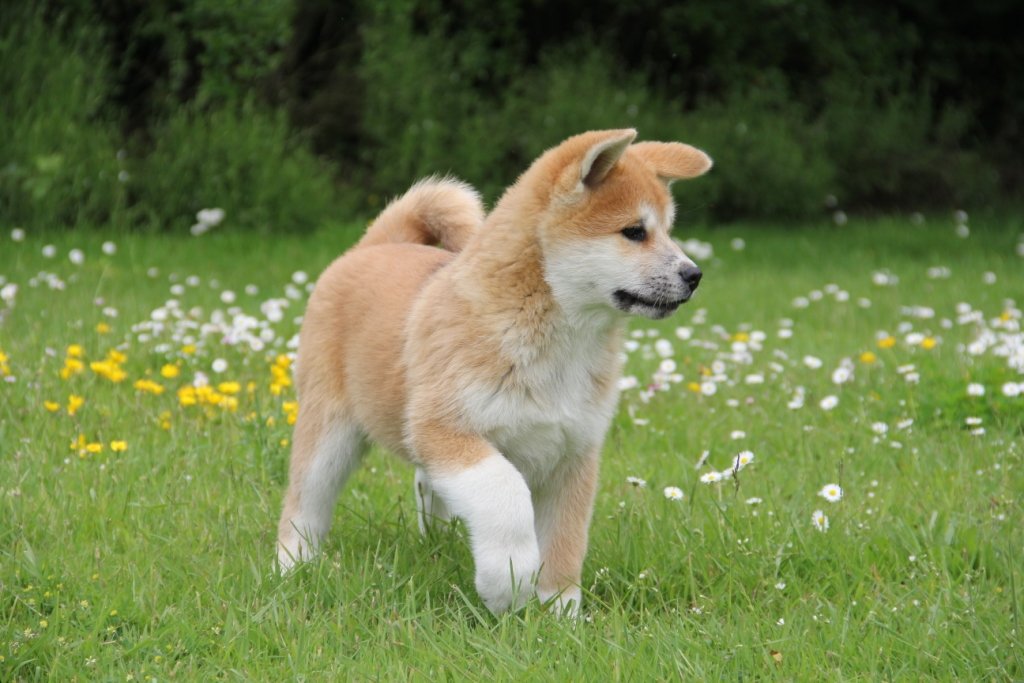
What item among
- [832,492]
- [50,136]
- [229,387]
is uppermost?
[832,492]

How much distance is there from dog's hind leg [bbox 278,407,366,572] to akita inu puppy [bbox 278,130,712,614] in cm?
7

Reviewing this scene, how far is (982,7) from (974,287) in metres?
6.63

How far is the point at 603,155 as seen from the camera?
3408 mm

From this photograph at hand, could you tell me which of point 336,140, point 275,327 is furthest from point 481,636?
point 336,140

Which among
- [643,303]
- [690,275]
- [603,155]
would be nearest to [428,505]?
[643,303]

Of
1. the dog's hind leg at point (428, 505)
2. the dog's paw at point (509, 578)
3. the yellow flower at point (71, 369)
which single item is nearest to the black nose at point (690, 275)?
the dog's paw at point (509, 578)

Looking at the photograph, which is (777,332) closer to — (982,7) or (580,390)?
(580,390)

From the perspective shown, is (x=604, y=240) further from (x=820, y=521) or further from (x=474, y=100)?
(x=474, y=100)

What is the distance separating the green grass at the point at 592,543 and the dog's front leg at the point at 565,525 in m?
0.11

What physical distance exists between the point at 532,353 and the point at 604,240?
0.37m

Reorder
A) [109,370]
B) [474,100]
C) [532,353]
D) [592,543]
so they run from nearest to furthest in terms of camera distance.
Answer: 1. [532,353]
2. [592,543]
3. [109,370]
4. [474,100]

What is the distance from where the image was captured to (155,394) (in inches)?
206

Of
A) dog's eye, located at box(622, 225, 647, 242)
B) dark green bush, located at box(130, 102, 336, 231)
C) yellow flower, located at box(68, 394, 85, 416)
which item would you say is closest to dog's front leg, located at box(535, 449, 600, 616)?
dog's eye, located at box(622, 225, 647, 242)

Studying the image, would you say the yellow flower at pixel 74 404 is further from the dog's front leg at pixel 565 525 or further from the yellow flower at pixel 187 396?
the dog's front leg at pixel 565 525
